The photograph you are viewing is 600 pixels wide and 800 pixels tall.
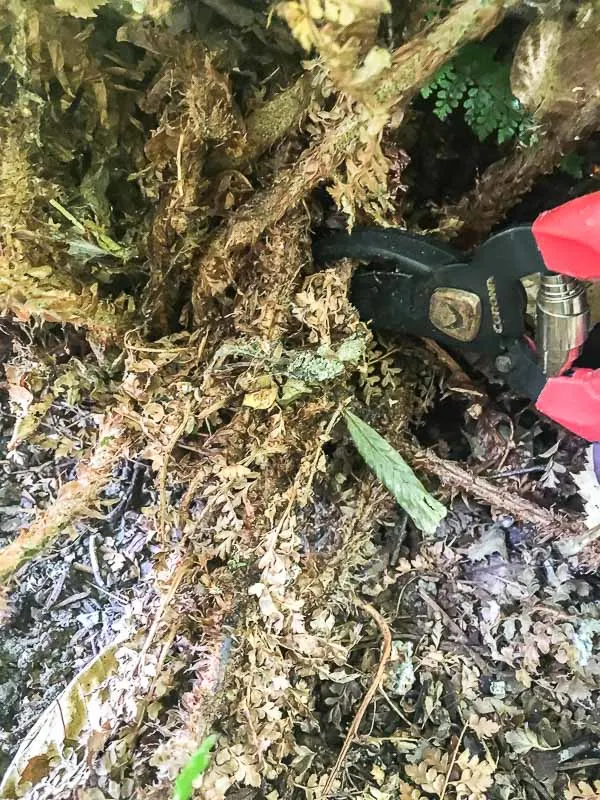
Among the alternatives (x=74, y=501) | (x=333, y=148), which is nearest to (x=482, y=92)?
(x=333, y=148)

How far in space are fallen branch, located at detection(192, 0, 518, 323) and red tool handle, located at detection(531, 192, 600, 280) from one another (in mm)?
186

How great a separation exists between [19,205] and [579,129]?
24.6 inches

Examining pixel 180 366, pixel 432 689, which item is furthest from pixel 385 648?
pixel 180 366

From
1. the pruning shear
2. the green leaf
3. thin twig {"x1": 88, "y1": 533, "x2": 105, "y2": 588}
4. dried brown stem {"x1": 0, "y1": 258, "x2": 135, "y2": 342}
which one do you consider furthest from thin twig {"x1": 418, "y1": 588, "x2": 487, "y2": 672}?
dried brown stem {"x1": 0, "y1": 258, "x2": 135, "y2": 342}

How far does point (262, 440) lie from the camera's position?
0.92 meters

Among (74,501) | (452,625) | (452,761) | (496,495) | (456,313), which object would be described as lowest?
(452,761)

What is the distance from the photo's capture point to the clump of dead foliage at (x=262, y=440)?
821 mm

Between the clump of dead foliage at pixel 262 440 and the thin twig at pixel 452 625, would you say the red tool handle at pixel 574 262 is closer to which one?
the clump of dead foliage at pixel 262 440

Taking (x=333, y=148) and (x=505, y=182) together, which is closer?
(x=333, y=148)

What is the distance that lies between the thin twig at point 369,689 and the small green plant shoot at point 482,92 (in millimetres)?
627

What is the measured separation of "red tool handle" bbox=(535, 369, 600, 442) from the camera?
2.77 ft

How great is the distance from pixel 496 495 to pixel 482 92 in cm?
51

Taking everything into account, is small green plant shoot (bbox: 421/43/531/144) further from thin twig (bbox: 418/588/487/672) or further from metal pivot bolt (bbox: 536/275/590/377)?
thin twig (bbox: 418/588/487/672)

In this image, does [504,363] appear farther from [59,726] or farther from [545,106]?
[59,726]
